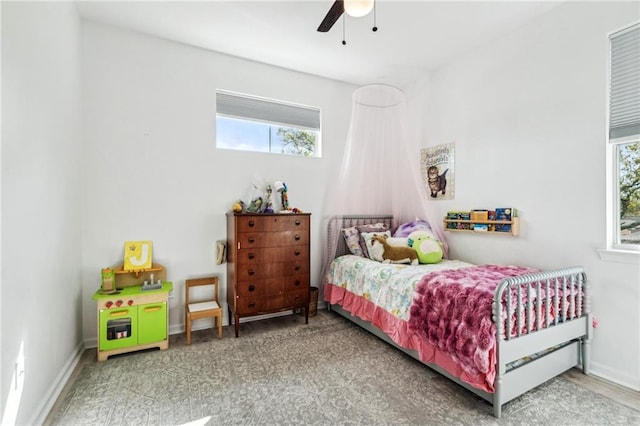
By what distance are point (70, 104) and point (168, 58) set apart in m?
1.08

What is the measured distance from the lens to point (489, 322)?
1829mm

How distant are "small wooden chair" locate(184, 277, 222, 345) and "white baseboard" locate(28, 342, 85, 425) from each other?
857 mm

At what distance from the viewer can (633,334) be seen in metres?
2.14

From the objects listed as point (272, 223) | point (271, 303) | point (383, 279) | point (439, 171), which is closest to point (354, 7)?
point (272, 223)

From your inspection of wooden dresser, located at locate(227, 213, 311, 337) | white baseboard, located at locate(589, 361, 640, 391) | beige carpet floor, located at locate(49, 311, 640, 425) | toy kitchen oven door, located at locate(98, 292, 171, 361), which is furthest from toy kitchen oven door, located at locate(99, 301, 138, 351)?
white baseboard, located at locate(589, 361, 640, 391)

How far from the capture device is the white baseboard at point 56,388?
173 centimetres

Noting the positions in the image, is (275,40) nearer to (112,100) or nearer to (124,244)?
(112,100)

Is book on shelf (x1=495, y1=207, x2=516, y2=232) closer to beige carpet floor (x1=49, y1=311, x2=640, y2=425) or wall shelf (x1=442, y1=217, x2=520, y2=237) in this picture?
wall shelf (x1=442, y1=217, x2=520, y2=237)

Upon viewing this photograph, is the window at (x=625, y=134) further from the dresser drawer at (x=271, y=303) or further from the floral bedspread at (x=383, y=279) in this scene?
the dresser drawer at (x=271, y=303)

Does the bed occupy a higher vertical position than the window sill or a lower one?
lower

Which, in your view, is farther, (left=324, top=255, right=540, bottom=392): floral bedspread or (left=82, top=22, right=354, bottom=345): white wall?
(left=82, top=22, right=354, bottom=345): white wall

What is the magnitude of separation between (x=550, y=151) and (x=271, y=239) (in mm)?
2701

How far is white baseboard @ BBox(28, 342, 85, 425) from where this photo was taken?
1.73 metres

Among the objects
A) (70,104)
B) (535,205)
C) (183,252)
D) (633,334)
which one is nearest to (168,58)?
(70,104)
